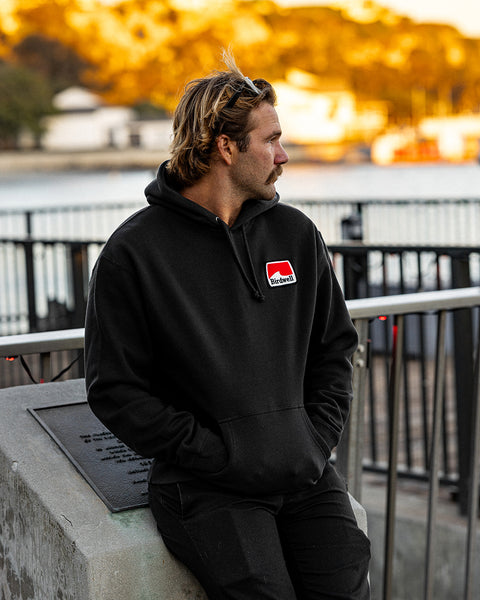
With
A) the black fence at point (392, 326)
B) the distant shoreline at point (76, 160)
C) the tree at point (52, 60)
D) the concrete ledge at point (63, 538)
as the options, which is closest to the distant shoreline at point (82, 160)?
the distant shoreline at point (76, 160)

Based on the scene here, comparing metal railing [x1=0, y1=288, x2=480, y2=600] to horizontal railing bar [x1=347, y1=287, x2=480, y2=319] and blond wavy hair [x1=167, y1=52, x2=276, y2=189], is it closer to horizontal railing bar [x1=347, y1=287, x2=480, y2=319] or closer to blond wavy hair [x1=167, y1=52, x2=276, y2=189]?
horizontal railing bar [x1=347, y1=287, x2=480, y2=319]

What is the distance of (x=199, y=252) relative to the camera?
239 cm

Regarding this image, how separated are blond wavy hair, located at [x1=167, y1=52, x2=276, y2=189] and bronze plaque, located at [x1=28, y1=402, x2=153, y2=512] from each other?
2.76ft

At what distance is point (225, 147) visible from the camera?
2.43 metres

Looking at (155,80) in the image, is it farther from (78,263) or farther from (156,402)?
(156,402)

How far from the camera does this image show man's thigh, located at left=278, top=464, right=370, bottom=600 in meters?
2.33

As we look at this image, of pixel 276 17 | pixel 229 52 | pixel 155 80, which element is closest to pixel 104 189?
pixel 155 80

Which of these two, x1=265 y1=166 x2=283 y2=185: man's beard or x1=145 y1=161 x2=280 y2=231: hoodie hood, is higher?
x1=265 y1=166 x2=283 y2=185: man's beard

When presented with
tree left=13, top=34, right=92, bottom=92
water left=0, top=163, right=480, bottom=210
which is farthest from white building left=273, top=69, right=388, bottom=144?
tree left=13, top=34, right=92, bottom=92

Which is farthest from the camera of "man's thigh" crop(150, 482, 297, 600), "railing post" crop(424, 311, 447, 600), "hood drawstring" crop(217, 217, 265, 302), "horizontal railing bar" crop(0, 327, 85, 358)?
"railing post" crop(424, 311, 447, 600)

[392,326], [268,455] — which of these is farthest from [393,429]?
[392,326]

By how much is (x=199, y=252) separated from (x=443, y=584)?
12.3ft

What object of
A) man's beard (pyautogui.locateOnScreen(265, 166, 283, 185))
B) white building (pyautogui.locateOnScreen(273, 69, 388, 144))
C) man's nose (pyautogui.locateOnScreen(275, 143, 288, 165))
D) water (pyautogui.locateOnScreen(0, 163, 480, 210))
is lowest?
man's beard (pyautogui.locateOnScreen(265, 166, 283, 185))

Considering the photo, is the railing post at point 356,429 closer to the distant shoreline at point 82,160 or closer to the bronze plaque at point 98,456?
the bronze plaque at point 98,456
